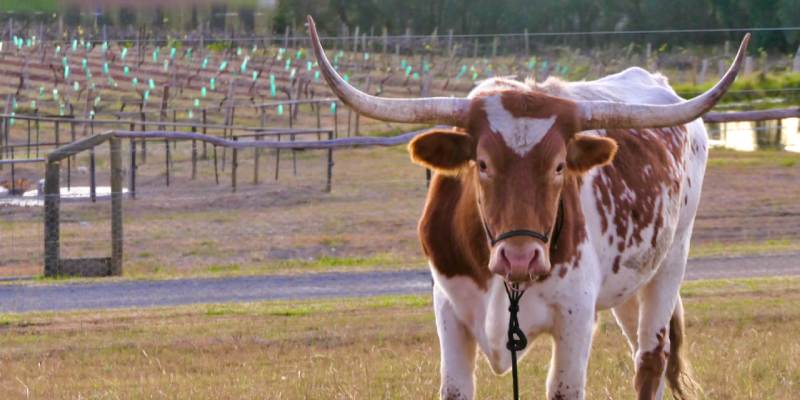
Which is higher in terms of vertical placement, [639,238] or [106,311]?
[639,238]

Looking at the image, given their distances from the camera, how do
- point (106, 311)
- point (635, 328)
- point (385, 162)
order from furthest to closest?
point (385, 162) < point (106, 311) < point (635, 328)

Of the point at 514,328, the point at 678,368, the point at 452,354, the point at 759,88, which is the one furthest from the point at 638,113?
the point at 759,88

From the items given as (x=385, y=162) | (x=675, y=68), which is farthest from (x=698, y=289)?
(x=675, y=68)

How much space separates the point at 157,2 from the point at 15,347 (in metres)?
3.83

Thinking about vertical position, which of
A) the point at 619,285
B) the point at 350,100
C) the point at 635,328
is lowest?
the point at 635,328

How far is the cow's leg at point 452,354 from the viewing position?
19.7 ft

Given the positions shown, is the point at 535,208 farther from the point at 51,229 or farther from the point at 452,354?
the point at 51,229

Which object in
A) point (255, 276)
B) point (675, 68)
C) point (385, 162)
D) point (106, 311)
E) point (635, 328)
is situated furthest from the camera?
point (675, 68)

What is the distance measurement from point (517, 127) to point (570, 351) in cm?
119

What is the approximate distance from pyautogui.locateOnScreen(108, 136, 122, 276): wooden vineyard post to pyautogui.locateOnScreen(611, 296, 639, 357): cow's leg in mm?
10453

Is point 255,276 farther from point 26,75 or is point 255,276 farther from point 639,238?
point 26,75

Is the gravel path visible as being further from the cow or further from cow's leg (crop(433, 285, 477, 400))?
cow's leg (crop(433, 285, 477, 400))

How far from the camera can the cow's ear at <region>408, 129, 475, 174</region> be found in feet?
18.2

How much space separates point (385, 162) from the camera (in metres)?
33.5
